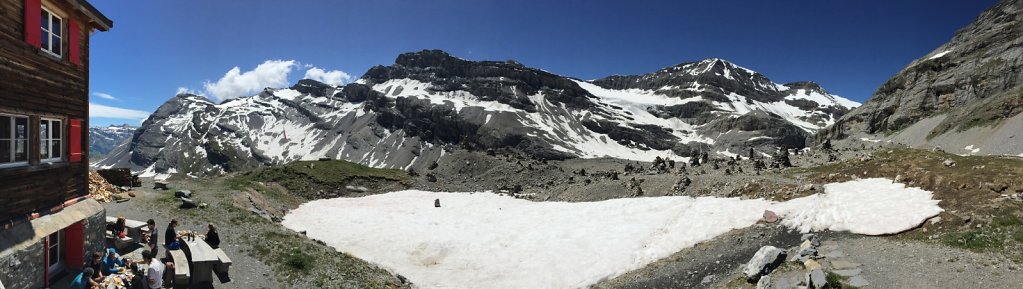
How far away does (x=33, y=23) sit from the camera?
46.9 ft

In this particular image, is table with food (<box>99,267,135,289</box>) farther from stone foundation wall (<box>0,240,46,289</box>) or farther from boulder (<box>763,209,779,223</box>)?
boulder (<box>763,209,779,223</box>)

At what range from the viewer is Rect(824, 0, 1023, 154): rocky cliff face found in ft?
174

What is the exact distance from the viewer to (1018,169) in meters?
22.4

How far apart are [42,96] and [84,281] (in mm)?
6216

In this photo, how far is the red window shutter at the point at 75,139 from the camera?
16594 mm

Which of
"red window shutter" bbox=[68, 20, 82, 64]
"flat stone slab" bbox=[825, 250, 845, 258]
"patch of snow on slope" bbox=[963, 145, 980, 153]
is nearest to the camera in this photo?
"red window shutter" bbox=[68, 20, 82, 64]

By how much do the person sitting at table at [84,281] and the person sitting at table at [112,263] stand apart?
1.38 meters

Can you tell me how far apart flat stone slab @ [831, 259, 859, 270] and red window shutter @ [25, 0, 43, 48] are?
28.6m

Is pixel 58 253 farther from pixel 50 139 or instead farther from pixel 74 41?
pixel 74 41

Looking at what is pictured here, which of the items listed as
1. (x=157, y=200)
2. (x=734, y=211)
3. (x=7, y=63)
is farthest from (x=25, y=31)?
(x=734, y=211)

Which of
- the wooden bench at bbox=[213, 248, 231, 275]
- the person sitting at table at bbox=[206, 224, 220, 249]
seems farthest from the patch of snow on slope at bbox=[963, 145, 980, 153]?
the person sitting at table at bbox=[206, 224, 220, 249]

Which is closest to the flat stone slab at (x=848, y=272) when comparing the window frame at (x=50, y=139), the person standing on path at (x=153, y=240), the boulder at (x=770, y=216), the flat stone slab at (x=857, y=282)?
the flat stone slab at (x=857, y=282)

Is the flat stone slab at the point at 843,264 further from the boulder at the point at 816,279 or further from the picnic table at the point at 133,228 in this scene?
the picnic table at the point at 133,228

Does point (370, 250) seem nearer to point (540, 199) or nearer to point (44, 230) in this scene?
point (44, 230)
